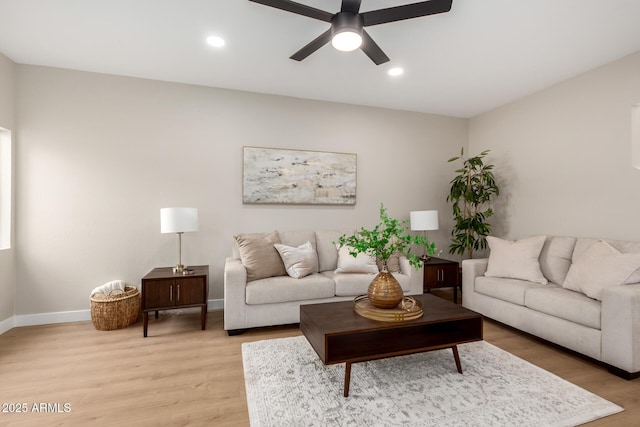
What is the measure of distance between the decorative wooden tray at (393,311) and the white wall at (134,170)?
1.95 m

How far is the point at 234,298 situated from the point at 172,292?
2.06 ft

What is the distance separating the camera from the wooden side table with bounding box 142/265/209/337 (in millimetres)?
2904

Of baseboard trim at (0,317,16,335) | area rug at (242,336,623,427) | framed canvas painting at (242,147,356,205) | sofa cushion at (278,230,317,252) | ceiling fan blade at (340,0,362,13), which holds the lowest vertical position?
area rug at (242,336,623,427)

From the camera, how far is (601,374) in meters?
2.21

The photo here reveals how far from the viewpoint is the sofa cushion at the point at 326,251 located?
3.62 meters

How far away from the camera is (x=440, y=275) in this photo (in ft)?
12.7

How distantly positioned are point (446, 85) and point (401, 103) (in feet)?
2.32

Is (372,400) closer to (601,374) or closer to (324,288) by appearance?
(324,288)

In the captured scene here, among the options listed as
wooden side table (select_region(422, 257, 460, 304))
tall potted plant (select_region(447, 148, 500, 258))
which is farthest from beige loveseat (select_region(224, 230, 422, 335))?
tall potted plant (select_region(447, 148, 500, 258))

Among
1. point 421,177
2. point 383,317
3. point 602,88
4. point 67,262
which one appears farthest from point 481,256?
point 67,262

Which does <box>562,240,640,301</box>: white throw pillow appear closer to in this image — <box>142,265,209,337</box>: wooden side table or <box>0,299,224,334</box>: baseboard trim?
<box>142,265,209,337</box>: wooden side table

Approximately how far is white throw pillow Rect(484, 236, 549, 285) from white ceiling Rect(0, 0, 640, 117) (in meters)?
1.84

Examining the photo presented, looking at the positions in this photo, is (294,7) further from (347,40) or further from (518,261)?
(518,261)

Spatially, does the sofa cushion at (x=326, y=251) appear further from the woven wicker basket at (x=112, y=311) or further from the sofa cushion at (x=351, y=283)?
the woven wicker basket at (x=112, y=311)
